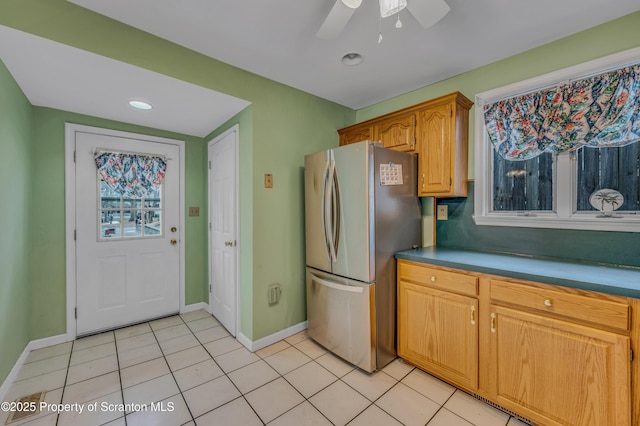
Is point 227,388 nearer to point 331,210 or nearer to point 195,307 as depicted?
point 331,210

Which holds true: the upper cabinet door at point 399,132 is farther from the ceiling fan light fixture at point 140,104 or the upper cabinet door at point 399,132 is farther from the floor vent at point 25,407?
the floor vent at point 25,407

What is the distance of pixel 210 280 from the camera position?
10.7ft

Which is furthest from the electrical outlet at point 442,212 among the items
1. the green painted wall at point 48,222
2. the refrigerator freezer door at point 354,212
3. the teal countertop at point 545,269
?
the green painted wall at point 48,222

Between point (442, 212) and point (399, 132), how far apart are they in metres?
0.86

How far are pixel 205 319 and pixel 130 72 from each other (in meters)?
2.55

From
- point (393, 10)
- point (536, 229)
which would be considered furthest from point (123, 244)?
point (536, 229)

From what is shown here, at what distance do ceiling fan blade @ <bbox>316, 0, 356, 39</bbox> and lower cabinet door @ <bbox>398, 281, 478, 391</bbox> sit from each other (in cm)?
182

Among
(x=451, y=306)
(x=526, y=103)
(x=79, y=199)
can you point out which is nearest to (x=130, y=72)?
(x=79, y=199)

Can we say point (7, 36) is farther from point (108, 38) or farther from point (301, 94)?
point (301, 94)

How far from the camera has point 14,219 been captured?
1982 mm

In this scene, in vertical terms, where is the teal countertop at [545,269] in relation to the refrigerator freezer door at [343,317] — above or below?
above

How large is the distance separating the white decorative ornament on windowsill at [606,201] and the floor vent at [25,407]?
392 centimetres

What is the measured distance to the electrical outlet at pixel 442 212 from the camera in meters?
2.48

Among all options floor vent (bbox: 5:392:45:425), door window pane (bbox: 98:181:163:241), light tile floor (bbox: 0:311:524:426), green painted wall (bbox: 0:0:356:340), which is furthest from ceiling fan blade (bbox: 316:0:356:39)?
floor vent (bbox: 5:392:45:425)
